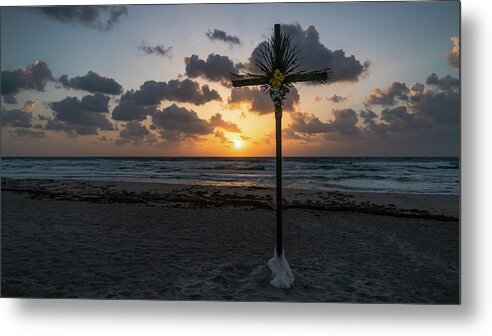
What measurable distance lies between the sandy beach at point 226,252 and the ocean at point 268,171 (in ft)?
0.90

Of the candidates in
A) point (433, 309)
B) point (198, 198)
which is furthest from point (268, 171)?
point (433, 309)

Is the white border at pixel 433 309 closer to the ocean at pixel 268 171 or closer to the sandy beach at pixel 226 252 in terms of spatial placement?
the sandy beach at pixel 226 252

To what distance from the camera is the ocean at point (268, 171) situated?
4.13 m

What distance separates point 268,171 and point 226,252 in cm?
198

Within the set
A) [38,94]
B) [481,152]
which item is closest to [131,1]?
[38,94]

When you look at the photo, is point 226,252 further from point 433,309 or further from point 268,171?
point 433,309

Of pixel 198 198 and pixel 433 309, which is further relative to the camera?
pixel 198 198

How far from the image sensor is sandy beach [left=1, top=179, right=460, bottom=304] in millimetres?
3441

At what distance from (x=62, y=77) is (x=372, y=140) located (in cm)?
349

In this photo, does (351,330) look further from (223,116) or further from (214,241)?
(223,116)

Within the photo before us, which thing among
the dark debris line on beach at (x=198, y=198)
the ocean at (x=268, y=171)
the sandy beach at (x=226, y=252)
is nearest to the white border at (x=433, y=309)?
the sandy beach at (x=226, y=252)

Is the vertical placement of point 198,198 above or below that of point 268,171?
below

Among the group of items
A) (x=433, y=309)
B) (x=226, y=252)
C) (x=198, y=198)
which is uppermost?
(x=198, y=198)

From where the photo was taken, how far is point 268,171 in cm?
588
